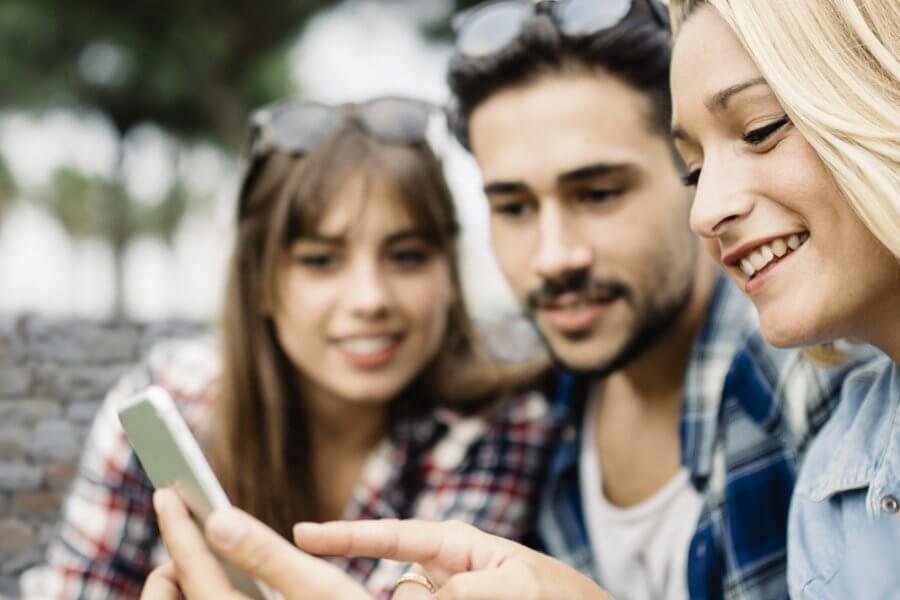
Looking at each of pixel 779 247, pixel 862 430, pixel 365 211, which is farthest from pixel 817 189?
pixel 365 211

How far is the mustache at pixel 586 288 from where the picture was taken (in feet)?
7.85

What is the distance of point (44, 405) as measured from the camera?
5094mm

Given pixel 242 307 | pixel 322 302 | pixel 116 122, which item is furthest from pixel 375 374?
pixel 116 122

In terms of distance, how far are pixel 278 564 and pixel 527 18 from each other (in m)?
1.93

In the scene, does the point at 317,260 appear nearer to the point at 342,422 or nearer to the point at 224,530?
the point at 342,422

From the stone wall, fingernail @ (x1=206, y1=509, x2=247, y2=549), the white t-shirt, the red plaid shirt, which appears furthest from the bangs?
the stone wall

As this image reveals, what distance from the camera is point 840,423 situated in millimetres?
1762

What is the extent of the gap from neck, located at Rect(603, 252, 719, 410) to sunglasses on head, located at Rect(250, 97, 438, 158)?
1.01 metres

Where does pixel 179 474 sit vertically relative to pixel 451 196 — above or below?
below

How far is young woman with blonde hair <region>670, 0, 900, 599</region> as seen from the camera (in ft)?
4.34

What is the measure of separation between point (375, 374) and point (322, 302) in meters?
0.28

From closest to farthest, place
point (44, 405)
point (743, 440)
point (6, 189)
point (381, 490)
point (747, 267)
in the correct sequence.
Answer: point (747, 267) → point (743, 440) → point (381, 490) → point (44, 405) → point (6, 189)

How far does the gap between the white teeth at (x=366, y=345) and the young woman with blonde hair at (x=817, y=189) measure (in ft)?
4.47

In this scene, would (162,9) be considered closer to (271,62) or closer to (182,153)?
(271,62)
